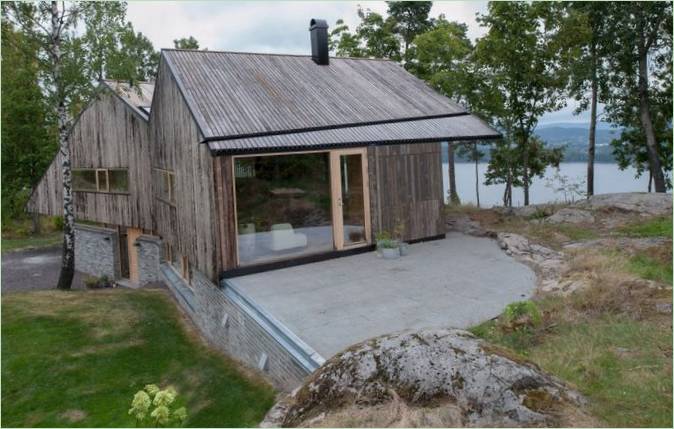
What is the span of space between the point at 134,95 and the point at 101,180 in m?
3.19

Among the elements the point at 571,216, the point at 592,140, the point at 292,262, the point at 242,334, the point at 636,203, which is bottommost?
the point at 242,334

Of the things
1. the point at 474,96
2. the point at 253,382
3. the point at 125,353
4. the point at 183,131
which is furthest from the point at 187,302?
the point at 474,96

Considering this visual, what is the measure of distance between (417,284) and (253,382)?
121 inches

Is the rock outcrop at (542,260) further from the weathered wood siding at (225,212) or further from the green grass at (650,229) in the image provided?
the weathered wood siding at (225,212)

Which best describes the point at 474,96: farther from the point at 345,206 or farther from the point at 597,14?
the point at 345,206

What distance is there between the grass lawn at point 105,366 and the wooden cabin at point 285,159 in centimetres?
160

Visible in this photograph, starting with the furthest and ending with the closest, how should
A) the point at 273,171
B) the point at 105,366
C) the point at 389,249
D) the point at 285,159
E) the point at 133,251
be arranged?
1. the point at 133,251
2. the point at 389,249
3. the point at 285,159
4. the point at 273,171
5. the point at 105,366

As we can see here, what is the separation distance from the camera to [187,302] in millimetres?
13047

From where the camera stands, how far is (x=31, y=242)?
25.1 meters

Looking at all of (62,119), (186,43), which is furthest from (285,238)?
(186,43)

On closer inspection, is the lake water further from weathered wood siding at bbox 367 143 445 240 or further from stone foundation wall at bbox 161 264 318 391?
stone foundation wall at bbox 161 264 318 391

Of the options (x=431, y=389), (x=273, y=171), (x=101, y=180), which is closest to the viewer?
(x=431, y=389)

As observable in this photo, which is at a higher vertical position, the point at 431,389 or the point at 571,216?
the point at 571,216

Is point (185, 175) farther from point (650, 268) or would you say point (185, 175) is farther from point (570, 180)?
point (570, 180)
